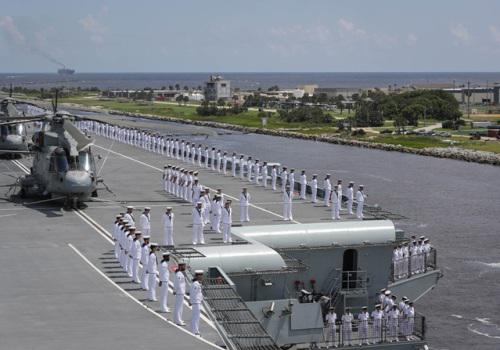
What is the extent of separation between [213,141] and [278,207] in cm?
6585

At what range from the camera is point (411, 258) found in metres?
30.7

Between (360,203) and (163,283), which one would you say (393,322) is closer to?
(163,283)

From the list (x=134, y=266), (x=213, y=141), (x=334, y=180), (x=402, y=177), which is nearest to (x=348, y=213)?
(x=134, y=266)

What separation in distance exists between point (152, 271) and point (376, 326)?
6655 mm

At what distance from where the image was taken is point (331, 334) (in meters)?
24.4

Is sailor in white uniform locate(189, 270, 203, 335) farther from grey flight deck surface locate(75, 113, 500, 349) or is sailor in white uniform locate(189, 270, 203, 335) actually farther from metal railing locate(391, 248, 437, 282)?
grey flight deck surface locate(75, 113, 500, 349)

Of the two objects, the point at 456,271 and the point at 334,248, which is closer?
the point at 334,248

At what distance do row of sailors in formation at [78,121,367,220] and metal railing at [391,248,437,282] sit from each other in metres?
2.53

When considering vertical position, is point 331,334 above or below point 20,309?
below

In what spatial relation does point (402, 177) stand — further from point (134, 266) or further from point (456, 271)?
point (134, 266)

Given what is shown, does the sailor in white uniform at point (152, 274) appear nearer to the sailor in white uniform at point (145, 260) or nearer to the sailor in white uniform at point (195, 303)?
the sailor in white uniform at point (145, 260)

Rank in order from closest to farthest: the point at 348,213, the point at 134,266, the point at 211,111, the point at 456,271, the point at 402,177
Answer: the point at 134,266 < the point at 348,213 < the point at 456,271 < the point at 402,177 < the point at 211,111

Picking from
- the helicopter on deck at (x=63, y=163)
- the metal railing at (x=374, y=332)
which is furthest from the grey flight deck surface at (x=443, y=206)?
the helicopter on deck at (x=63, y=163)

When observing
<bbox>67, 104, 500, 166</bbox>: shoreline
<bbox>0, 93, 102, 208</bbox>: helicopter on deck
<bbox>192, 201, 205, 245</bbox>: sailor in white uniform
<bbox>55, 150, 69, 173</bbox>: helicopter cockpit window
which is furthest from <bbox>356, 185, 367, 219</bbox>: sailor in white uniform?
<bbox>67, 104, 500, 166</bbox>: shoreline
